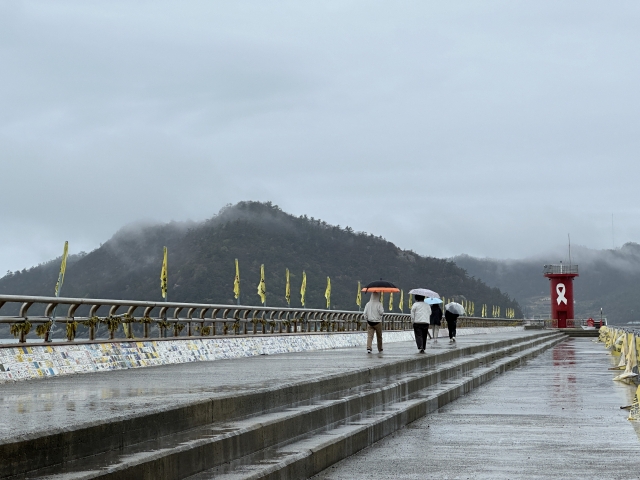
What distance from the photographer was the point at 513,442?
29.2ft

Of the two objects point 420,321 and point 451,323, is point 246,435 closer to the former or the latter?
point 420,321

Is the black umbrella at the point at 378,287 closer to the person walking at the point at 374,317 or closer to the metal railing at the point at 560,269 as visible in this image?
the person walking at the point at 374,317

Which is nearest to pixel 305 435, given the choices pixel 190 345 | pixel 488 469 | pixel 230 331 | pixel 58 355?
pixel 488 469

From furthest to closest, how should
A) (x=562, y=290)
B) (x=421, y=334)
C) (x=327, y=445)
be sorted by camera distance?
1. (x=562, y=290)
2. (x=421, y=334)
3. (x=327, y=445)

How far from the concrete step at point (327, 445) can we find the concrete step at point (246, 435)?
0.05 meters

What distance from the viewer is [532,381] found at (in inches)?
686

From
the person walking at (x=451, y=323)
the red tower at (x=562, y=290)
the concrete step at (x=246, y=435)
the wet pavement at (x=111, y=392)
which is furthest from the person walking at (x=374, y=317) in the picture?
the red tower at (x=562, y=290)

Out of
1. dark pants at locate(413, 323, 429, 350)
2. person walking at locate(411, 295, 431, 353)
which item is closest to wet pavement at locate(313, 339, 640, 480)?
dark pants at locate(413, 323, 429, 350)

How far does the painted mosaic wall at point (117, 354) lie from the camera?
37.3 feet

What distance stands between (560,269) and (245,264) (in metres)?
37.0

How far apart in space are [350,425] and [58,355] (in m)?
4.99

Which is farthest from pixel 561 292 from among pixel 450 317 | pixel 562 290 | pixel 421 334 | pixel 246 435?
pixel 246 435

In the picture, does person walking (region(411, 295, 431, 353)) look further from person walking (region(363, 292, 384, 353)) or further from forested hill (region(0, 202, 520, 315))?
forested hill (region(0, 202, 520, 315))

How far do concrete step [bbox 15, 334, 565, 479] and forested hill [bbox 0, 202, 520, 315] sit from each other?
277ft
